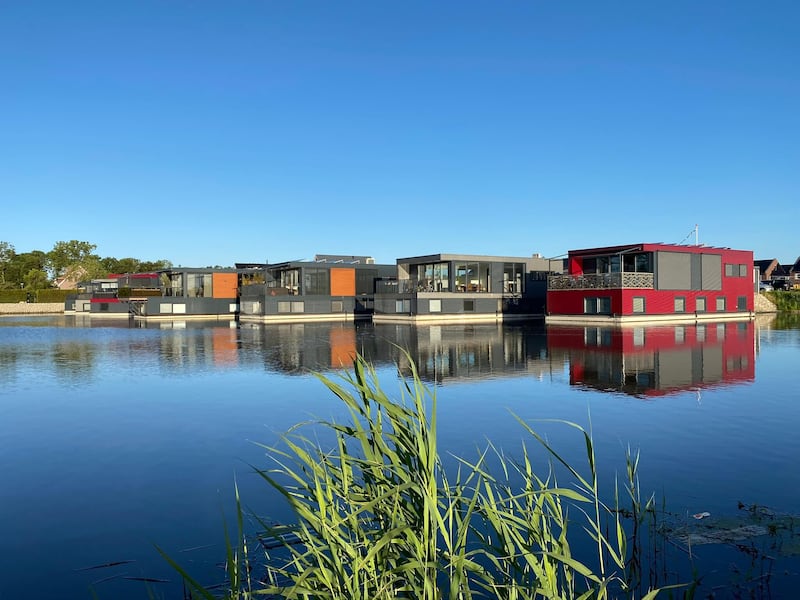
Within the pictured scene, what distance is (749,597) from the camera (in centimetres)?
532

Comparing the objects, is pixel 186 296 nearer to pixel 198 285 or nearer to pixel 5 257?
pixel 198 285

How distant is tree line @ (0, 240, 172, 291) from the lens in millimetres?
A: 107625

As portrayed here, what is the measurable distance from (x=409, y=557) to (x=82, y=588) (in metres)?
3.45

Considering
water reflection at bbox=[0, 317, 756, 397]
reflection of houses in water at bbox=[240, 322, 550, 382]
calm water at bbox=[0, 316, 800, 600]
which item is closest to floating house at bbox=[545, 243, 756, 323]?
water reflection at bbox=[0, 317, 756, 397]

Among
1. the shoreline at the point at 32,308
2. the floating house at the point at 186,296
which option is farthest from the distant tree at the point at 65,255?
the floating house at the point at 186,296

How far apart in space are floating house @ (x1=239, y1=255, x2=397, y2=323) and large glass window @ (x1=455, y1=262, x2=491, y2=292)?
969 cm

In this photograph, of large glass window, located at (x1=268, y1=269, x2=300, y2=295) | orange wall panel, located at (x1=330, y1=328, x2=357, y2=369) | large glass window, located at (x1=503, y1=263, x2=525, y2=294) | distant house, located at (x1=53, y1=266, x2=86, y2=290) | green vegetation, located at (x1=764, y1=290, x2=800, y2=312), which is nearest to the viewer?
orange wall panel, located at (x1=330, y1=328, x2=357, y2=369)

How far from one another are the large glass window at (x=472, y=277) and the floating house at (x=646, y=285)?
8.43 meters

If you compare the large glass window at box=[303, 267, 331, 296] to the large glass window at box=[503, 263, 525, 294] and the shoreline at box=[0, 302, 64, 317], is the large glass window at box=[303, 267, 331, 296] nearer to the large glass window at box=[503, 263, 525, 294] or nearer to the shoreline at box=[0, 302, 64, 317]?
the large glass window at box=[503, 263, 525, 294]

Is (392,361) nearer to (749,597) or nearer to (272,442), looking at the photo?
(272,442)

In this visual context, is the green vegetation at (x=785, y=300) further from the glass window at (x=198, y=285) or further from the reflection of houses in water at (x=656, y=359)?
the glass window at (x=198, y=285)

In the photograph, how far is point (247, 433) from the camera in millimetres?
11758

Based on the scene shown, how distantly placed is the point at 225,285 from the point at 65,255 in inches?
2747

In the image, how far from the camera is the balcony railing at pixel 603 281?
45688 millimetres
